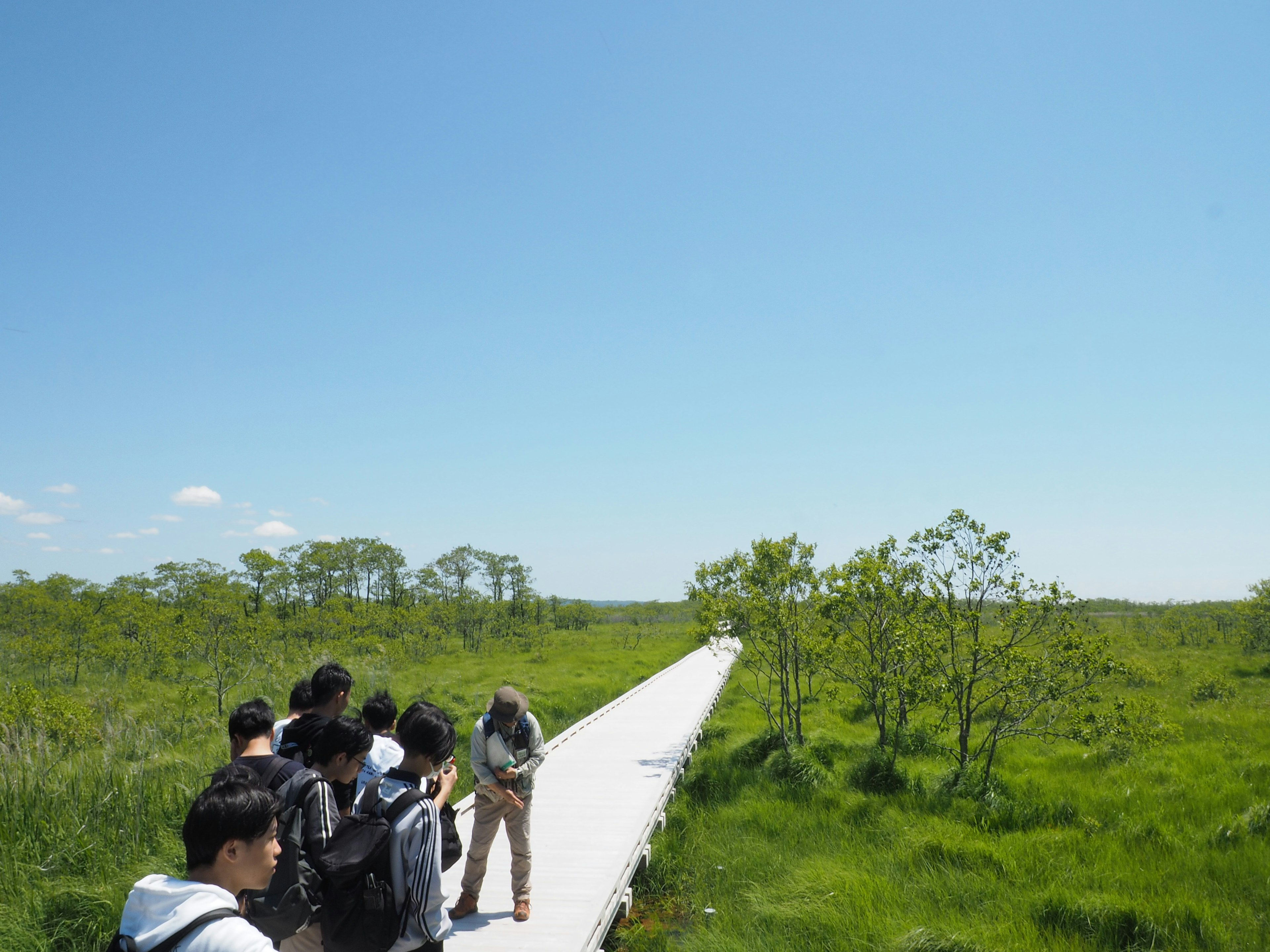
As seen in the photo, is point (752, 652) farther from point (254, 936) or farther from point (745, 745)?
point (254, 936)

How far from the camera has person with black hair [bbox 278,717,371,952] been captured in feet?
10.3

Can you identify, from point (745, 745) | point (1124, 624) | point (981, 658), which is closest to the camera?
point (981, 658)

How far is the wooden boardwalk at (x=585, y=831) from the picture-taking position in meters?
5.32

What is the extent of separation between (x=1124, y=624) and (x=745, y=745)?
38.0 meters

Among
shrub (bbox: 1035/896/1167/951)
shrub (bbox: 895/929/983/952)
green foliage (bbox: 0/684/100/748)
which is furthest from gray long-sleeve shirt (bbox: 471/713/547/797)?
green foliage (bbox: 0/684/100/748)

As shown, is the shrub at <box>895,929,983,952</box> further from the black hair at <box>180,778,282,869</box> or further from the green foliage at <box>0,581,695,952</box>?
the green foliage at <box>0,581,695,952</box>

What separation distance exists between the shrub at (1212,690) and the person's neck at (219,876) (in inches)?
831

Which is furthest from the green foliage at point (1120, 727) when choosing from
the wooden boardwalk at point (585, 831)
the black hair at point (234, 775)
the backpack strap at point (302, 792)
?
the black hair at point (234, 775)

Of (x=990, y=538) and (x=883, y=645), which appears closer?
(x=990, y=538)

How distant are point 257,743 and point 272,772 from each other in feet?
1.30

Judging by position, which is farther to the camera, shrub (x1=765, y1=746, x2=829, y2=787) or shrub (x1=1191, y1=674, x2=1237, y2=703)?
shrub (x1=1191, y1=674, x2=1237, y2=703)

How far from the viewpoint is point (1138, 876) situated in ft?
20.6

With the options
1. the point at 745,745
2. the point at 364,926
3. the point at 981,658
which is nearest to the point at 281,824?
the point at 364,926

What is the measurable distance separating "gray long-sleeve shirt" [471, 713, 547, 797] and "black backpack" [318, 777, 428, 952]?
215 cm
